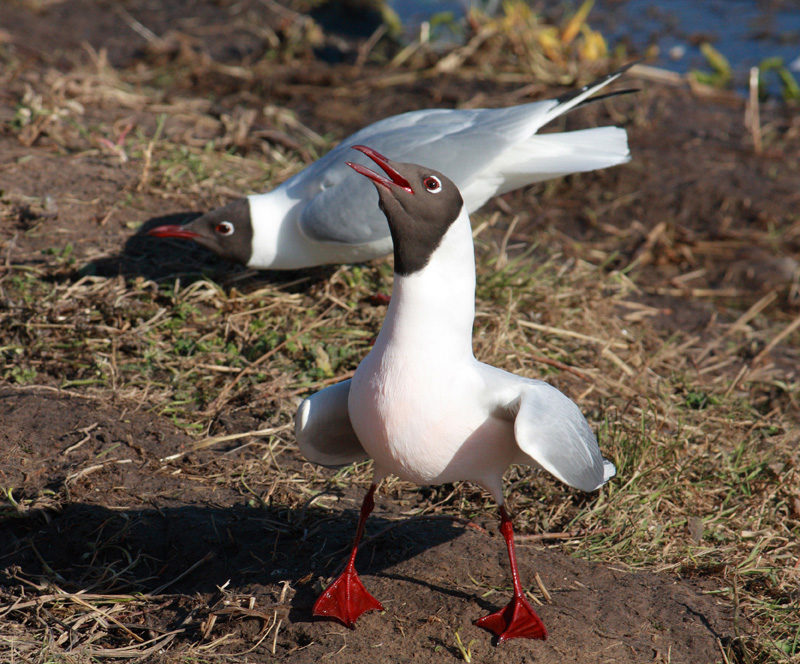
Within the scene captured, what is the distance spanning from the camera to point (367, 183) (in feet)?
13.4

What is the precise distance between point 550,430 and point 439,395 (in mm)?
334

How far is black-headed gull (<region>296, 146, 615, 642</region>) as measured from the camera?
2332mm

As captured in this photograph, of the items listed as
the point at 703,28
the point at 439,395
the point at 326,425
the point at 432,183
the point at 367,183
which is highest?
the point at 432,183

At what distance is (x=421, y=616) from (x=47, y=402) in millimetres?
1881

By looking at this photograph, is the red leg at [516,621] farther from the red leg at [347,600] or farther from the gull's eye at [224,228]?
Result: the gull's eye at [224,228]

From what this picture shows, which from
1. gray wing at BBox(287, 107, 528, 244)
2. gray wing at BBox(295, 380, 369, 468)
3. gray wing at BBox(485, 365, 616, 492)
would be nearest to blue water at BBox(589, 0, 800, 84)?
gray wing at BBox(287, 107, 528, 244)

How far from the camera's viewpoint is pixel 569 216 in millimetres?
6078

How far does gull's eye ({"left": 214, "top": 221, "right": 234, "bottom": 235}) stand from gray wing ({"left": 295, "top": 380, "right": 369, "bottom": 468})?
174 cm

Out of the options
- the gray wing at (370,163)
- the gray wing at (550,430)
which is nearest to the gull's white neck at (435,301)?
the gray wing at (550,430)

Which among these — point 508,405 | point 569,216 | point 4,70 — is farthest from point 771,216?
point 4,70

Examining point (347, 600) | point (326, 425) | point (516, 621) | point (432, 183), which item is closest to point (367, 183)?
Result: point (326, 425)

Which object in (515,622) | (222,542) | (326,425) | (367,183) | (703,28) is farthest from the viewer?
(703,28)

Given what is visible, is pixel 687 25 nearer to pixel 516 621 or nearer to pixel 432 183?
pixel 432 183

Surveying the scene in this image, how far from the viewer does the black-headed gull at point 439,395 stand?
7.65 ft
